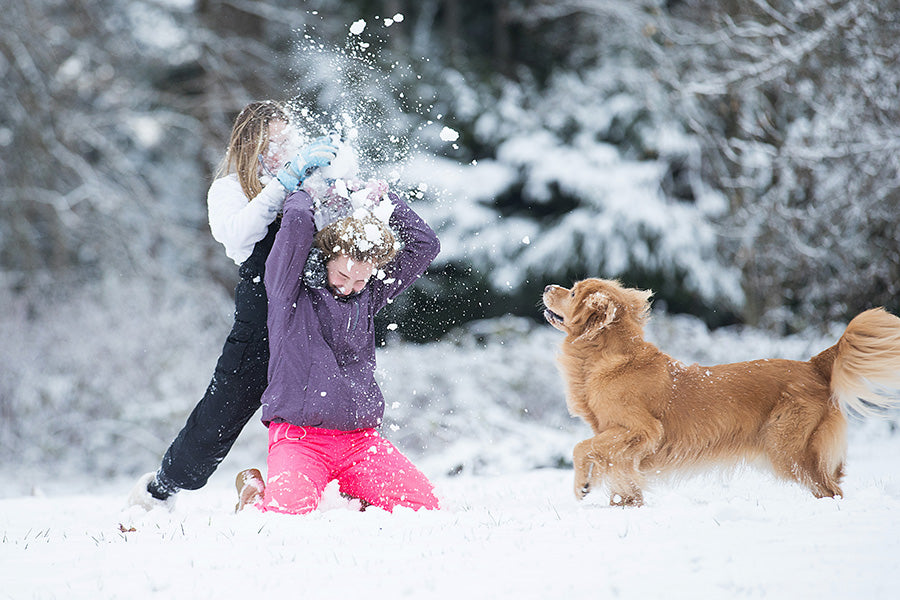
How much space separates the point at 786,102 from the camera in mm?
10039

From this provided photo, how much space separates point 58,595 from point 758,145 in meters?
8.48

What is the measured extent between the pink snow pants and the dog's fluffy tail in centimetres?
202

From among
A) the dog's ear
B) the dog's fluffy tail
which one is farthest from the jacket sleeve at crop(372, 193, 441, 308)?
the dog's fluffy tail

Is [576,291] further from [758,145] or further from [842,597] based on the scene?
[758,145]

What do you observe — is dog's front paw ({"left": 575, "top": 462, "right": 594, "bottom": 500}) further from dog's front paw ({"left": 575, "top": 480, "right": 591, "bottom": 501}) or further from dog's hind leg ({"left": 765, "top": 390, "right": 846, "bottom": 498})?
dog's hind leg ({"left": 765, "top": 390, "right": 846, "bottom": 498})

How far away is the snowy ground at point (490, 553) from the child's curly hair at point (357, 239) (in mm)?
1194

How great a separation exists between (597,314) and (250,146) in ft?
6.43

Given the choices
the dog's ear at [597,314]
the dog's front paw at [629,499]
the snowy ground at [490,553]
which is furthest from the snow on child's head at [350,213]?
the dog's front paw at [629,499]

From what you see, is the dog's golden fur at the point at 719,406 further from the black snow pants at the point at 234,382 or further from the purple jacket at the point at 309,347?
the black snow pants at the point at 234,382

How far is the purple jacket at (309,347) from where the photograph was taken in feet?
11.8

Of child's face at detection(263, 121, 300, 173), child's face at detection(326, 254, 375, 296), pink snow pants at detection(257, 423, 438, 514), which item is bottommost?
pink snow pants at detection(257, 423, 438, 514)

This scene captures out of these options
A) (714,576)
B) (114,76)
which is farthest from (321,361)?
(114,76)

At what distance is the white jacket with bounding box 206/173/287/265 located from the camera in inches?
145

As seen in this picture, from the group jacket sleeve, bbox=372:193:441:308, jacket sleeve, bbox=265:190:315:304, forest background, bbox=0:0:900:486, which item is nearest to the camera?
jacket sleeve, bbox=265:190:315:304
